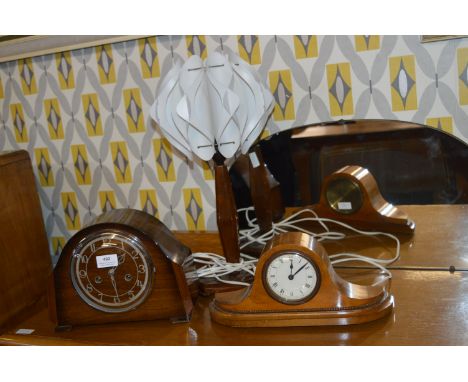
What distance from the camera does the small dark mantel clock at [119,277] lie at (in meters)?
0.87

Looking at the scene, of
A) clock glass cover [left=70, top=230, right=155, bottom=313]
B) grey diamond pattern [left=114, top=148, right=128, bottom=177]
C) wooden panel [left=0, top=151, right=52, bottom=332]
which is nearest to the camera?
clock glass cover [left=70, top=230, right=155, bottom=313]

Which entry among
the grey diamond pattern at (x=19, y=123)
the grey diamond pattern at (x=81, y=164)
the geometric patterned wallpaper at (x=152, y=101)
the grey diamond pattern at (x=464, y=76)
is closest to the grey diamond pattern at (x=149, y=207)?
the geometric patterned wallpaper at (x=152, y=101)

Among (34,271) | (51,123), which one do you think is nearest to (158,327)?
(34,271)

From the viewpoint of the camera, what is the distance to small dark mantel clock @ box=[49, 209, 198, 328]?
34.3 inches

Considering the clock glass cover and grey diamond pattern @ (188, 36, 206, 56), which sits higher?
grey diamond pattern @ (188, 36, 206, 56)

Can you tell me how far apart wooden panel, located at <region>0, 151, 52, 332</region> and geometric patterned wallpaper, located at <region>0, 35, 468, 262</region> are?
0.46 ft

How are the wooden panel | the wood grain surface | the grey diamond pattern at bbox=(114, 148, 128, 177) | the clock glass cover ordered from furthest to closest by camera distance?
1. the grey diamond pattern at bbox=(114, 148, 128, 177)
2. the wooden panel
3. the clock glass cover
4. the wood grain surface

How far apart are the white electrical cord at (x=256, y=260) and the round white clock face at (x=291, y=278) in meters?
0.17

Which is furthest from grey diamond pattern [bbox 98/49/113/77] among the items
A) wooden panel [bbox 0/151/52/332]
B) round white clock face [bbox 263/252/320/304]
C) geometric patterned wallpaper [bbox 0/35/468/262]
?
round white clock face [bbox 263/252/320/304]

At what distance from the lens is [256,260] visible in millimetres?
1027

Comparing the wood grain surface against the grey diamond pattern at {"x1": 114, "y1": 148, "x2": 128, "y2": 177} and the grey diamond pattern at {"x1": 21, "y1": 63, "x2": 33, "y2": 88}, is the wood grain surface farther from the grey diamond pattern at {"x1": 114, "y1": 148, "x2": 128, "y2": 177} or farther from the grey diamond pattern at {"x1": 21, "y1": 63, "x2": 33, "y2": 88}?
the grey diamond pattern at {"x1": 21, "y1": 63, "x2": 33, "y2": 88}

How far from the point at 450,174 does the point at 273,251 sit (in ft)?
1.60

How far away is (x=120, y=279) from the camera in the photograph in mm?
882

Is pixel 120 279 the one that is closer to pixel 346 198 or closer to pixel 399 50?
pixel 346 198
